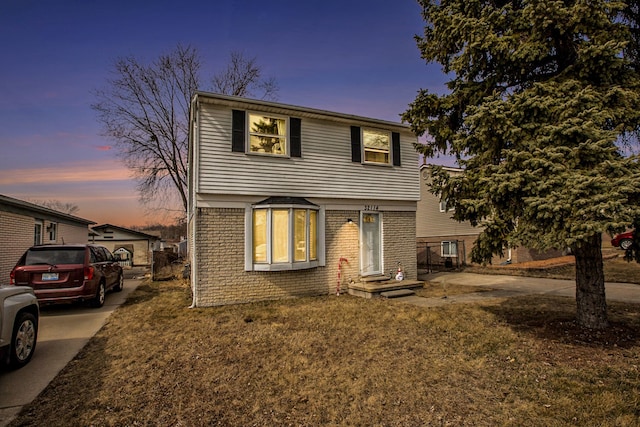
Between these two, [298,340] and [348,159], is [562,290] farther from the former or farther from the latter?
[298,340]

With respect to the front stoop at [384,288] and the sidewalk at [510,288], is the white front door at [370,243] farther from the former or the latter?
the sidewalk at [510,288]

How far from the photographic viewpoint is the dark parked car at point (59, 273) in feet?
26.2

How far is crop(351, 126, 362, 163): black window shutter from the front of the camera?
36.6 ft

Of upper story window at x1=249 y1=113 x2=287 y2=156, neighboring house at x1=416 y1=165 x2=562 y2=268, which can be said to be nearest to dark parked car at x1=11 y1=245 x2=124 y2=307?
upper story window at x1=249 y1=113 x2=287 y2=156

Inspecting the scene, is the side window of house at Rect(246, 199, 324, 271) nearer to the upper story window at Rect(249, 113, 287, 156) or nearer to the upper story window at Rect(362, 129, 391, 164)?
the upper story window at Rect(249, 113, 287, 156)

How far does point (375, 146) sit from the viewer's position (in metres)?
11.6

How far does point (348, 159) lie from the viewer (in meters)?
11.1

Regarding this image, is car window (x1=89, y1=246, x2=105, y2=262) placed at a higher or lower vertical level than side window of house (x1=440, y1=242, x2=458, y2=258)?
higher

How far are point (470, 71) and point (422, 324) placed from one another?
5.31 meters

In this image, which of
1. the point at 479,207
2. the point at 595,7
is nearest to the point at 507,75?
the point at 595,7

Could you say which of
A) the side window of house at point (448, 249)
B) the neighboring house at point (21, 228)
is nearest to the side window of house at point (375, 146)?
the side window of house at point (448, 249)

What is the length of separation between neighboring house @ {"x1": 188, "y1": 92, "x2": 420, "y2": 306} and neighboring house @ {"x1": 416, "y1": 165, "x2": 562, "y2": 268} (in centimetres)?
815

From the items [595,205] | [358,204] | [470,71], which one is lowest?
[595,205]

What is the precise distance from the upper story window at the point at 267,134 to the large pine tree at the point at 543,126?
483cm
